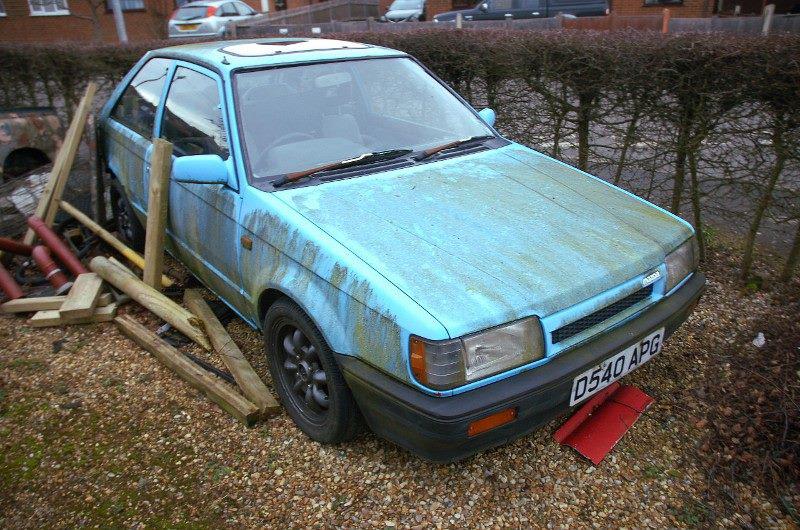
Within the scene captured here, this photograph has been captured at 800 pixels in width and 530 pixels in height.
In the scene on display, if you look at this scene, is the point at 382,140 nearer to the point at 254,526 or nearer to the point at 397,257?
the point at 397,257

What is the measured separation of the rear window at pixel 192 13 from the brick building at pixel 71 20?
A: 423cm

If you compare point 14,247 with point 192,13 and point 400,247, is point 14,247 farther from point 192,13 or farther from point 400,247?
point 192,13

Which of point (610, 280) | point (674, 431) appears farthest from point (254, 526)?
point (674, 431)

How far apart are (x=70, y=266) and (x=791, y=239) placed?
5.16m

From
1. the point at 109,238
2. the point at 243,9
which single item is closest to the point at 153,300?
the point at 109,238

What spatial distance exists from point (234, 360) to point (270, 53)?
5.82 ft

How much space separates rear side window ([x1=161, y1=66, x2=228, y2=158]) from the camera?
10.9 ft

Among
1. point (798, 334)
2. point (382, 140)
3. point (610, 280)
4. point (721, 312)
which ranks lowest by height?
point (721, 312)

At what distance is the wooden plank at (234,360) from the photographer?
3010mm

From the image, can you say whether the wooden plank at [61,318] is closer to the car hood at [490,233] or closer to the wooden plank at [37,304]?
the wooden plank at [37,304]

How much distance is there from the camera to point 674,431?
2.84 metres

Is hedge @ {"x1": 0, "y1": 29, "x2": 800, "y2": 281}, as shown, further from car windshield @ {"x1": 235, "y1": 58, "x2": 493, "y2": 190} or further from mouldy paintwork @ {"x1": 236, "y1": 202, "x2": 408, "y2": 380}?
mouldy paintwork @ {"x1": 236, "y1": 202, "x2": 408, "y2": 380}

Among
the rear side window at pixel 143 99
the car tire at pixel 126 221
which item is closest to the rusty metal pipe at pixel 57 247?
the car tire at pixel 126 221

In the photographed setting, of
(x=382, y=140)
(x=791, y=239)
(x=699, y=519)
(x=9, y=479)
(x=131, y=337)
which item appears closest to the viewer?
(x=699, y=519)
